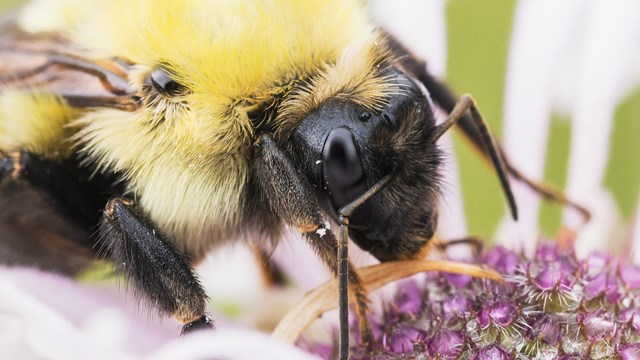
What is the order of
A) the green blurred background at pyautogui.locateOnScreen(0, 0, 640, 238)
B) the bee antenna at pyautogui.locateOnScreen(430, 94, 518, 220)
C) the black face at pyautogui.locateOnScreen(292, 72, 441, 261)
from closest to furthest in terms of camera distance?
the black face at pyautogui.locateOnScreen(292, 72, 441, 261) → the bee antenna at pyautogui.locateOnScreen(430, 94, 518, 220) → the green blurred background at pyautogui.locateOnScreen(0, 0, 640, 238)

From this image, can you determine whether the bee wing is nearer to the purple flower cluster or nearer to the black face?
the black face

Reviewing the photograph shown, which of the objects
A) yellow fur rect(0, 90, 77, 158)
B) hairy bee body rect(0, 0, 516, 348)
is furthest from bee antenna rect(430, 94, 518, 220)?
yellow fur rect(0, 90, 77, 158)

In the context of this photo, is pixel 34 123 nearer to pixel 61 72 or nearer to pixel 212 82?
pixel 61 72

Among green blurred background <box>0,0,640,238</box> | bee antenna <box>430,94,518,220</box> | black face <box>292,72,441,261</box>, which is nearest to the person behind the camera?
black face <box>292,72,441,261</box>

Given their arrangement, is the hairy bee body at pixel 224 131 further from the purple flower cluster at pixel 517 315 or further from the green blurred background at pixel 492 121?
the green blurred background at pixel 492 121

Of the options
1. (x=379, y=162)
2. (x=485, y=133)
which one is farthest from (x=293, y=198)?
(x=485, y=133)

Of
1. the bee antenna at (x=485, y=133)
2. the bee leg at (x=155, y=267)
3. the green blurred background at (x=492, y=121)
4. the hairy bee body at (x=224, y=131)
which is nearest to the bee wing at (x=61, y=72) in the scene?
the hairy bee body at (x=224, y=131)
